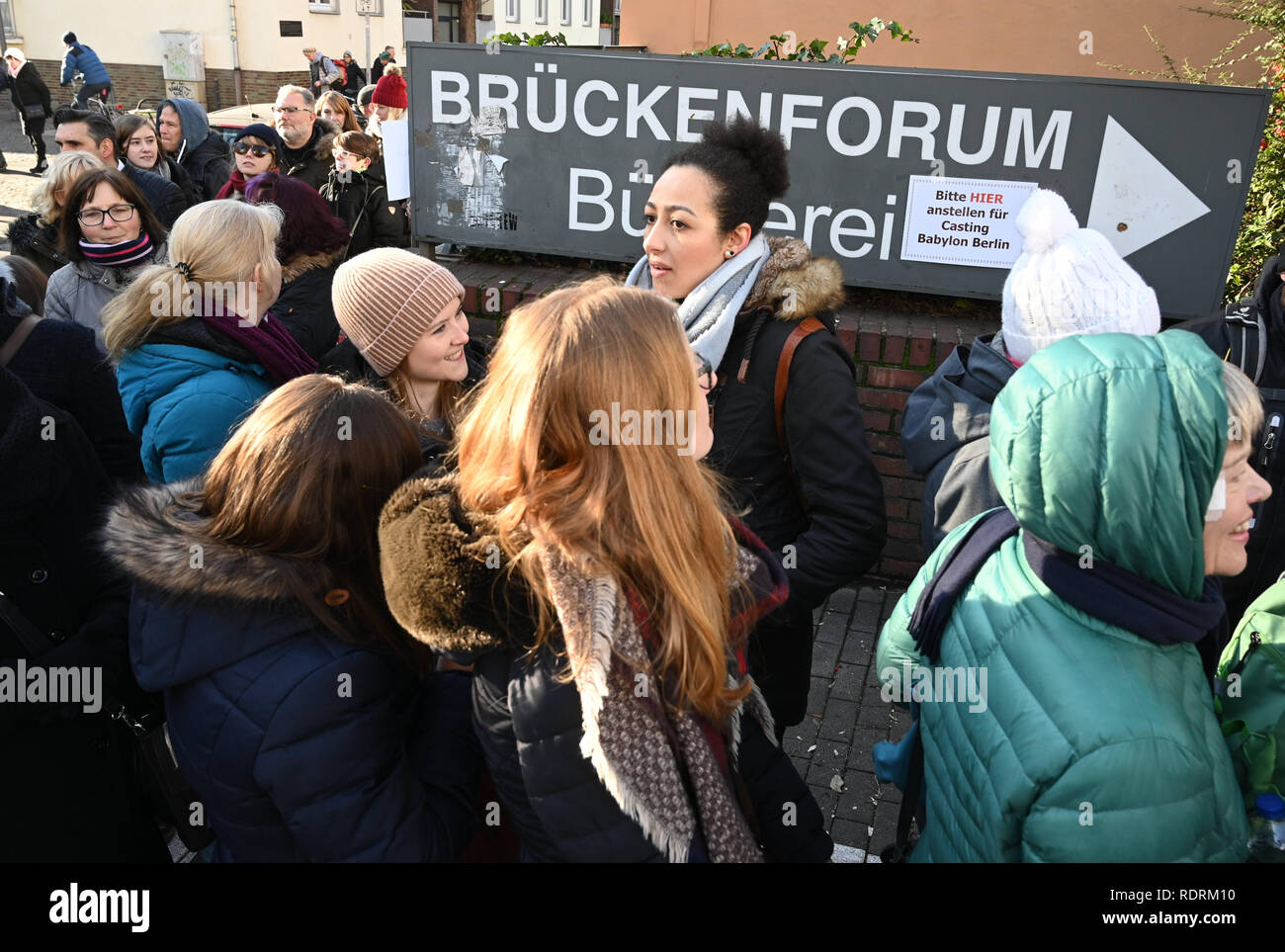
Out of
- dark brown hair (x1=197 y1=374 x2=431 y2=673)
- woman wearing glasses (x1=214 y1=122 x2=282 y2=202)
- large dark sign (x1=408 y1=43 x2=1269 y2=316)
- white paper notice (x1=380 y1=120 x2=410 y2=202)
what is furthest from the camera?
woman wearing glasses (x1=214 y1=122 x2=282 y2=202)

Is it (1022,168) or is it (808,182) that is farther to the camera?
(808,182)

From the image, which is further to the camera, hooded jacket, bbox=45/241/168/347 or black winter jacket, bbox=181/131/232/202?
black winter jacket, bbox=181/131/232/202

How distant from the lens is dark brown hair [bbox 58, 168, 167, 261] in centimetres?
383

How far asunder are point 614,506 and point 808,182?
299cm

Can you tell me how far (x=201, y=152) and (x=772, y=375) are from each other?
6.44m

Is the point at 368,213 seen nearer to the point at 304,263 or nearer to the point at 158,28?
the point at 304,263

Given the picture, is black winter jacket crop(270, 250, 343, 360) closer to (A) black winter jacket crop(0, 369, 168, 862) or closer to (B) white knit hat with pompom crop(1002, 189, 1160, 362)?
(A) black winter jacket crop(0, 369, 168, 862)

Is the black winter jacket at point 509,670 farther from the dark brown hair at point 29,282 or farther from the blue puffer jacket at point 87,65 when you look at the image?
the blue puffer jacket at point 87,65

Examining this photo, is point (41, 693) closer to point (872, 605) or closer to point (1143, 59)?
point (872, 605)

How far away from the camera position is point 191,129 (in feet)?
23.5

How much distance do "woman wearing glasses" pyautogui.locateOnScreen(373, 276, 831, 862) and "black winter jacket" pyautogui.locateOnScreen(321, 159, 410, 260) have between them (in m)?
4.36

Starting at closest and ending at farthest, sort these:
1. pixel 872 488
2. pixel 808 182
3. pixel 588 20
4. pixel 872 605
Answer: pixel 872 488
pixel 808 182
pixel 872 605
pixel 588 20

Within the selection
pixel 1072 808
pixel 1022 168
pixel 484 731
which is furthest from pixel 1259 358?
pixel 484 731

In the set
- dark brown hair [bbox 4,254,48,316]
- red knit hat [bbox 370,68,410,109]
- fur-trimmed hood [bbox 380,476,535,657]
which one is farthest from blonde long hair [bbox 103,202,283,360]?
red knit hat [bbox 370,68,410,109]
